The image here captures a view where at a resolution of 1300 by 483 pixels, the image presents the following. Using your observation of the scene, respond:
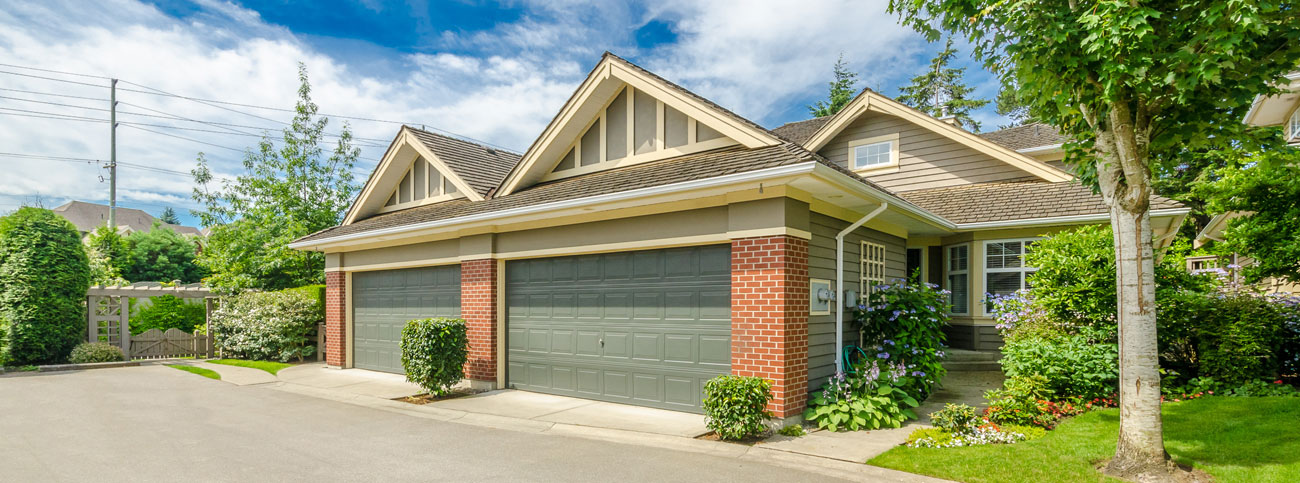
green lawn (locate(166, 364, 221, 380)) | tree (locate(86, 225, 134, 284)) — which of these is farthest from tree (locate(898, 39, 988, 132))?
tree (locate(86, 225, 134, 284))

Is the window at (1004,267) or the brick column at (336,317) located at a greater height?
the window at (1004,267)

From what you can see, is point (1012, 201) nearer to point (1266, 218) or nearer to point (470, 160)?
point (1266, 218)

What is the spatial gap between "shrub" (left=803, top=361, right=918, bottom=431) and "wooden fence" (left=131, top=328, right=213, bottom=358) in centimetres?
1853

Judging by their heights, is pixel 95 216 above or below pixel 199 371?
above

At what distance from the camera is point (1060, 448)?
6.05 meters

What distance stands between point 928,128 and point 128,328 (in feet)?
72.9

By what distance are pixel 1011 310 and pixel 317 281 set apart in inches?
755

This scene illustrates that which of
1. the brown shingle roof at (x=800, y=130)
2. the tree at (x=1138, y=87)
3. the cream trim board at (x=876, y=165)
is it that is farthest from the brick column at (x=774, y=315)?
the brown shingle roof at (x=800, y=130)

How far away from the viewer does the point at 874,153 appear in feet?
49.9

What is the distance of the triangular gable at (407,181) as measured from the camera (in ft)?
43.2

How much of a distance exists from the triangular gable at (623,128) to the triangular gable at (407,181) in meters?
2.47

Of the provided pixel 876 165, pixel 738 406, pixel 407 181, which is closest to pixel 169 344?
pixel 407 181

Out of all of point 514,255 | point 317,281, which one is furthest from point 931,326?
point 317,281

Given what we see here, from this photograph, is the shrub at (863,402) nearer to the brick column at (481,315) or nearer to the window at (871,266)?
the window at (871,266)
